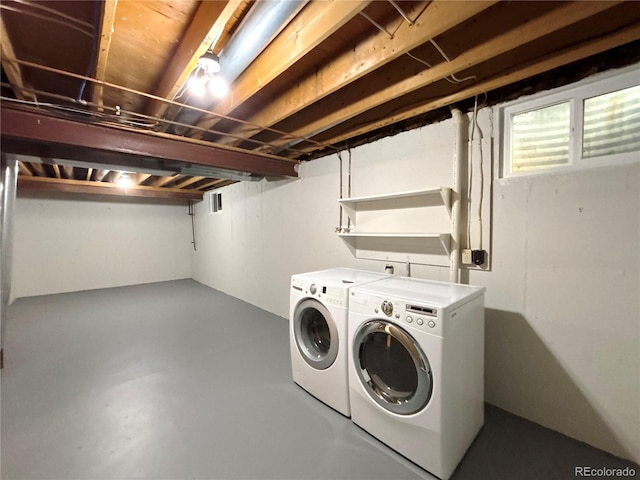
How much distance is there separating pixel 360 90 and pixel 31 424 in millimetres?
3230

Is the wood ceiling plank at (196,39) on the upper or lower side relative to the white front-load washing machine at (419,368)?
upper

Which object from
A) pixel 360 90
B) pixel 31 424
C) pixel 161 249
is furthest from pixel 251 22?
pixel 161 249

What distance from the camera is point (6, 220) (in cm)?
236

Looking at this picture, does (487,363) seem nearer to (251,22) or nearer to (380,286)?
(380,286)

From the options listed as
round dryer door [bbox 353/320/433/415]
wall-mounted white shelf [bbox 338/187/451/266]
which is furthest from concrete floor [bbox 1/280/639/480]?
wall-mounted white shelf [bbox 338/187/451/266]

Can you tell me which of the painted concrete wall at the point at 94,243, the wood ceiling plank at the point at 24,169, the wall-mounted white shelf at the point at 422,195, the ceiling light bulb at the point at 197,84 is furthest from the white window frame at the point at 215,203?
the ceiling light bulb at the point at 197,84

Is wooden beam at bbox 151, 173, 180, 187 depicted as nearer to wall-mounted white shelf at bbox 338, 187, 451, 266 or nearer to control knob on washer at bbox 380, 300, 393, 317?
wall-mounted white shelf at bbox 338, 187, 451, 266

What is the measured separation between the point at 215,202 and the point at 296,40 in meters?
4.86

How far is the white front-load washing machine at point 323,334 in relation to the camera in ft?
5.73

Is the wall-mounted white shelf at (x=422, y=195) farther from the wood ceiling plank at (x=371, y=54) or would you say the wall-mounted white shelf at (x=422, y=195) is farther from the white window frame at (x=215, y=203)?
the white window frame at (x=215, y=203)

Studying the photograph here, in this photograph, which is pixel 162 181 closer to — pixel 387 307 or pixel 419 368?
pixel 387 307

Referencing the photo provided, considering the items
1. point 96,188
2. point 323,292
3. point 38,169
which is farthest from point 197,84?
point 96,188

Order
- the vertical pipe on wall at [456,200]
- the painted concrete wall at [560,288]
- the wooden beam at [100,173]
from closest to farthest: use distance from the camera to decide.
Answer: the painted concrete wall at [560,288] < the vertical pipe on wall at [456,200] < the wooden beam at [100,173]

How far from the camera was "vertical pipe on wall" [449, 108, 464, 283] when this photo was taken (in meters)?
1.96
